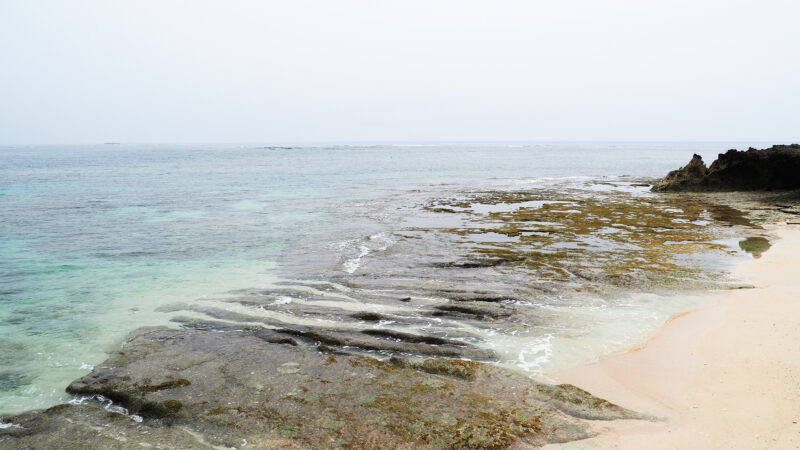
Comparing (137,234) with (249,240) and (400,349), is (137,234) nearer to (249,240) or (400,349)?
(249,240)

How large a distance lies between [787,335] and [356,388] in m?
7.09

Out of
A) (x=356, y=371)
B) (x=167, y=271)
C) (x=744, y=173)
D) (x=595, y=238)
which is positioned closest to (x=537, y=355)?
(x=356, y=371)

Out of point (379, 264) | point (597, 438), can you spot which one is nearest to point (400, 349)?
point (597, 438)

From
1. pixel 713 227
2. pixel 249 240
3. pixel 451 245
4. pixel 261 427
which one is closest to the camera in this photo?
pixel 261 427

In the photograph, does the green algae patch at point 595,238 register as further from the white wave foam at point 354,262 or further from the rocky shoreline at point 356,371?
the white wave foam at point 354,262

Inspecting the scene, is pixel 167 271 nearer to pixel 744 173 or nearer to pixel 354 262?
pixel 354 262

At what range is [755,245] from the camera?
50.7 ft

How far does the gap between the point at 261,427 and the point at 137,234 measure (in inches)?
670

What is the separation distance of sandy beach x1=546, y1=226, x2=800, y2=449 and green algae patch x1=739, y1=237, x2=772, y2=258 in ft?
17.3

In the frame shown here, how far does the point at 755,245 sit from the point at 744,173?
747 inches

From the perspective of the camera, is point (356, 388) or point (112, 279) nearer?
point (356, 388)

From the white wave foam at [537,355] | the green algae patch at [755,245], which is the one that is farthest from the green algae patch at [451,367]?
the green algae patch at [755,245]

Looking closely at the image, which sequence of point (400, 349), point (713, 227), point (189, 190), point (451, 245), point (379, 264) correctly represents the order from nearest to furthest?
1. point (400, 349)
2. point (379, 264)
3. point (451, 245)
4. point (713, 227)
5. point (189, 190)

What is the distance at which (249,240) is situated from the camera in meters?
17.8
